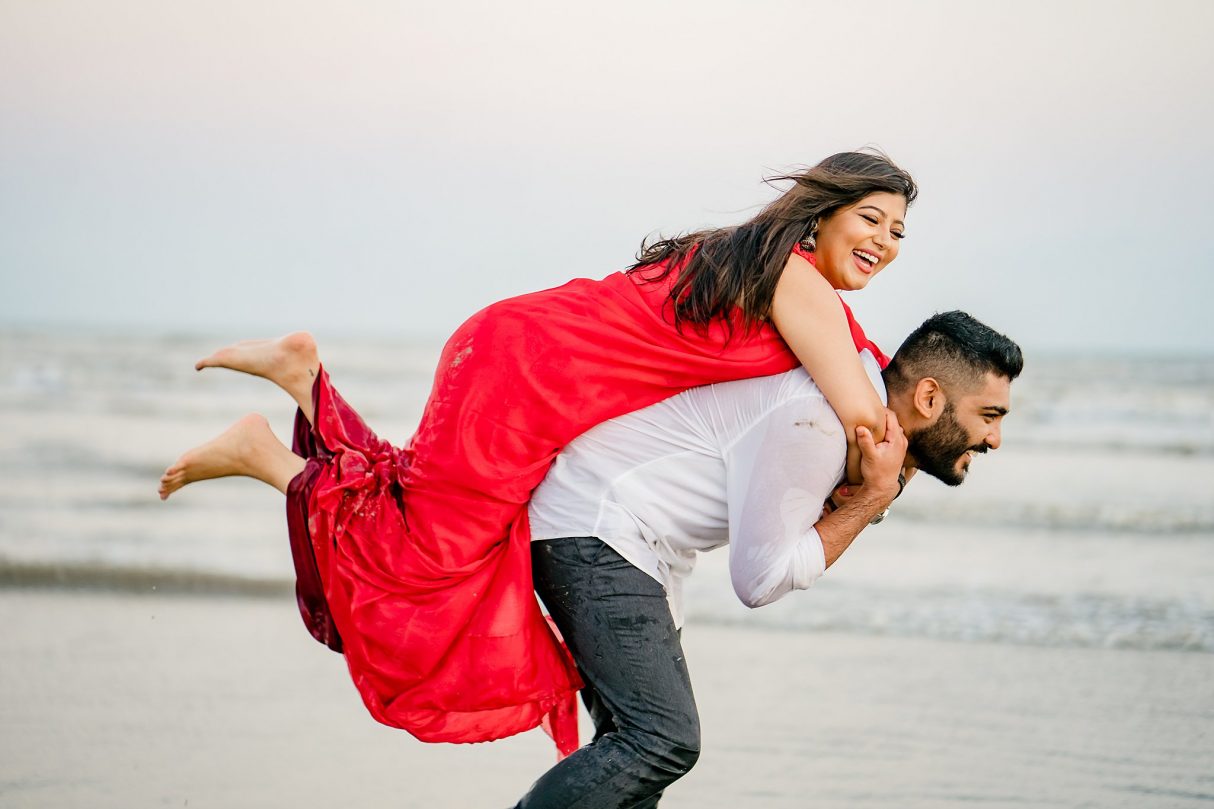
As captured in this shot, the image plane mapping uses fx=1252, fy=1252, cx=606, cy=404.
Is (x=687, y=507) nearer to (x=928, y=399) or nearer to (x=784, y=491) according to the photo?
(x=784, y=491)

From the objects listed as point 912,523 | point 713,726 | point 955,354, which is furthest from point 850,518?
point 912,523

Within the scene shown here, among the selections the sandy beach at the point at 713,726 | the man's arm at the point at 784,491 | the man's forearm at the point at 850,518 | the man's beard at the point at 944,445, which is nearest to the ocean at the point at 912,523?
the sandy beach at the point at 713,726

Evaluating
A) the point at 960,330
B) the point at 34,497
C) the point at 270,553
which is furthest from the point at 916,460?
the point at 34,497

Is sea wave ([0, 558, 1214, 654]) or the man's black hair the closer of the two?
the man's black hair

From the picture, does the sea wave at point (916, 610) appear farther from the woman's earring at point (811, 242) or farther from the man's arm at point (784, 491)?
the man's arm at point (784, 491)

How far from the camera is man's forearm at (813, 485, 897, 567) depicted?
2.69 metres

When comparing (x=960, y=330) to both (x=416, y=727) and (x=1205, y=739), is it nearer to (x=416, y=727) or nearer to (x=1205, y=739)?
(x=416, y=727)

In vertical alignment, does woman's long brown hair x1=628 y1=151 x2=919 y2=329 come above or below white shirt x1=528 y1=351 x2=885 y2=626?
above

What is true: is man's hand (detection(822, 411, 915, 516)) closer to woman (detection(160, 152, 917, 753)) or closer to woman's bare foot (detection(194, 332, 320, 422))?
woman (detection(160, 152, 917, 753))

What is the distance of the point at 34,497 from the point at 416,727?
7927mm

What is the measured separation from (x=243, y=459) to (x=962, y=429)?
168 centimetres

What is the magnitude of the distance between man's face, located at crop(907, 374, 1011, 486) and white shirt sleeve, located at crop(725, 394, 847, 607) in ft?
0.98

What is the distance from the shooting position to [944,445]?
284 cm

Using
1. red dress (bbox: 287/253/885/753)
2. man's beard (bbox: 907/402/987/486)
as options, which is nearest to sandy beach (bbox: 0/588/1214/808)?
red dress (bbox: 287/253/885/753)
